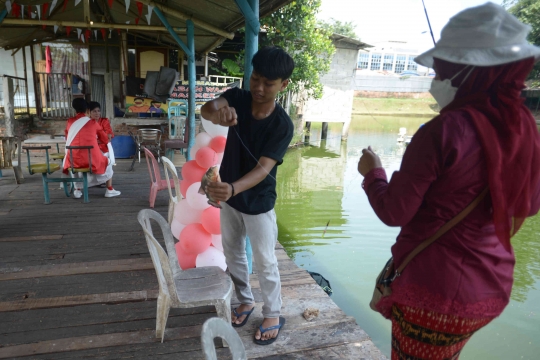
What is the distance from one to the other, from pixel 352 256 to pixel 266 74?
13.8 feet

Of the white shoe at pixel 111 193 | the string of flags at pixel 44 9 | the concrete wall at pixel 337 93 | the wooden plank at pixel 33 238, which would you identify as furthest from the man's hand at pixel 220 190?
the concrete wall at pixel 337 93

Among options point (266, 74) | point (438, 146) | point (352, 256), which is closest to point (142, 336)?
point (266, 74)

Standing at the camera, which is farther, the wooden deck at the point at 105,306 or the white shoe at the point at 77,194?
the white shoe at the point at 77,194

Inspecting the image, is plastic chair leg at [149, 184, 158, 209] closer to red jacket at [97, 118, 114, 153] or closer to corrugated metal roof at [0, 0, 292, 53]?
red jacket at [97, 118, 114, 153]

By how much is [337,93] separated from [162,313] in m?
12.4

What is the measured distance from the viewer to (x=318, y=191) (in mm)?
8422

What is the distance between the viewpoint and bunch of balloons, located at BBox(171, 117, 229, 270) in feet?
7.98

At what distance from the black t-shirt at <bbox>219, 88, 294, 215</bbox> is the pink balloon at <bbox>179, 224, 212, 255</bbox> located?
2.30 feet

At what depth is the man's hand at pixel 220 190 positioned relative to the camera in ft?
5.08

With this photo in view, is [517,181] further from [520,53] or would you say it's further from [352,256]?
[352,256]

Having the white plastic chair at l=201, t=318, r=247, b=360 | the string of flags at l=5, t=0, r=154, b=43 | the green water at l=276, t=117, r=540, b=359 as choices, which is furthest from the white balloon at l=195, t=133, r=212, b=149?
the string of flags at l=5, t=0, r=154, b=43

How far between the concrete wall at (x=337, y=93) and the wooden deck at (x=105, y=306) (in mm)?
10513

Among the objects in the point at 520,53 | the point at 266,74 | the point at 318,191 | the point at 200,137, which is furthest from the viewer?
the point at 318,191

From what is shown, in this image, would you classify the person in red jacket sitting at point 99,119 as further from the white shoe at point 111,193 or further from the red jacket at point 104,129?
the white shoe at point 111,193
